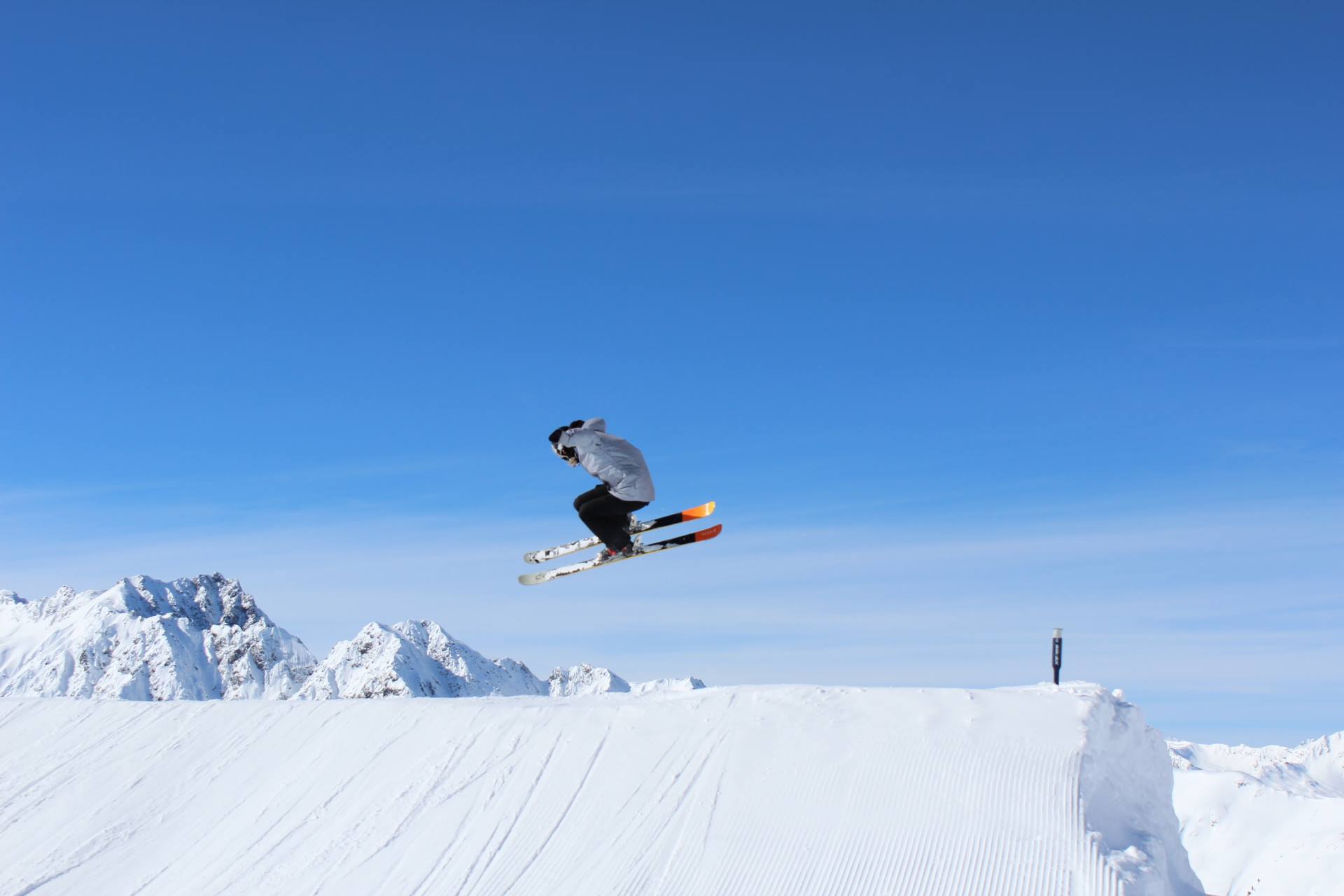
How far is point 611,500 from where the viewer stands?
1343 cm

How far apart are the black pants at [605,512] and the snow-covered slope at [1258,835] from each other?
191 feet

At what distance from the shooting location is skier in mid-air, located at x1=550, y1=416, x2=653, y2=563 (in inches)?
507

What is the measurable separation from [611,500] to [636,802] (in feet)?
19.8

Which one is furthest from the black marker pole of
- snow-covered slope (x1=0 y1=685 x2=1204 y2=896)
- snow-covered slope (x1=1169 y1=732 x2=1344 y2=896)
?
snow-covered slope (x1=1169 y1=732 x2=1344 y2=896)

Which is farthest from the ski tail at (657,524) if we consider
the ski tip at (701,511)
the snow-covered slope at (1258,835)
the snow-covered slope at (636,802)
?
the snow-covered slope at (1258,835)

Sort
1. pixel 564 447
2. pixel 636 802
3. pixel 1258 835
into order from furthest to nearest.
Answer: pixel 1258 835
pixel 636 802
pixel 564 447

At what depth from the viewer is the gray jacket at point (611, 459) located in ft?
42.2

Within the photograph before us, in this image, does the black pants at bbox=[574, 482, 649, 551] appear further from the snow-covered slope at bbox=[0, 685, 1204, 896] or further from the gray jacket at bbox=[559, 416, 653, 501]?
the snow-covered slope at bbox=[0, 685, 1204, 896]

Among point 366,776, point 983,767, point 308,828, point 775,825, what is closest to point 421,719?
point 366,776

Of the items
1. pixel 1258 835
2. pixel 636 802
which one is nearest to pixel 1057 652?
pixel 636 802

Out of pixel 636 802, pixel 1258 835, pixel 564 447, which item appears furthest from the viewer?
pixel 1258 835

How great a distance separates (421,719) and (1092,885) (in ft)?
41.3

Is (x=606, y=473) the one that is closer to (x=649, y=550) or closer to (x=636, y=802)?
(x=649, y=550)

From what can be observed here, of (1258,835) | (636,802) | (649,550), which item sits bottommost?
(1258,835)
